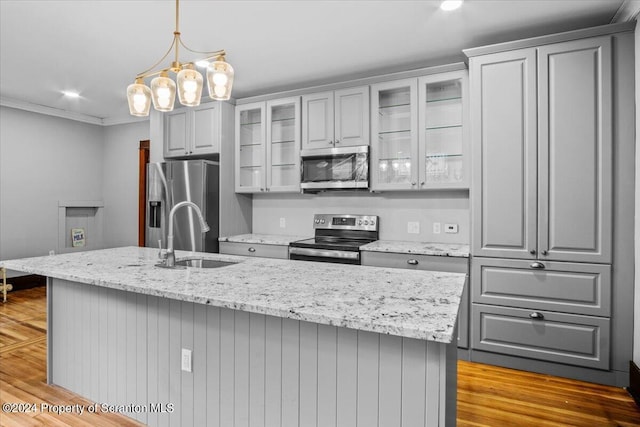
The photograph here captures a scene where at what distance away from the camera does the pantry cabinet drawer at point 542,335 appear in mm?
2494

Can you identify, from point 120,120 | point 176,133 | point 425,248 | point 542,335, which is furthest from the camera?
point 120,120

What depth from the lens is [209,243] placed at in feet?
13.0

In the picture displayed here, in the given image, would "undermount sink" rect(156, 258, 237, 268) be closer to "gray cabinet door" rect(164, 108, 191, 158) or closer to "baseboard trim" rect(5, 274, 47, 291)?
"gray cabinet door" rect(164, 108, 191, 158)

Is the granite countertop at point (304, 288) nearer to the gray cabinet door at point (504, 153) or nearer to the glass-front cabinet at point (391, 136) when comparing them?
the gray cabinet door at point (504, 153)

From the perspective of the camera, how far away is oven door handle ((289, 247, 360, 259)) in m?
3.27

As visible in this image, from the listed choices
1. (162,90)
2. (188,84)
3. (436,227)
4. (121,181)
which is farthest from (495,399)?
(121,181)

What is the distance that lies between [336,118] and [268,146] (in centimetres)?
84

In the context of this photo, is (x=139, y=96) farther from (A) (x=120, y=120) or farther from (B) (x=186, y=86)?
(A) (x=120, y=120)

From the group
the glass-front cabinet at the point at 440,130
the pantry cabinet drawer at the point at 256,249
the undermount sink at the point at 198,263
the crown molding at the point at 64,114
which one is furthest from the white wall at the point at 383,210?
the crown molding at the point at 64,114

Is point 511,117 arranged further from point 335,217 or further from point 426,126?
point 335,217

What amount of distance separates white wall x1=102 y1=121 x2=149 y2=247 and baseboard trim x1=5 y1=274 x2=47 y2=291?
1.05 meters

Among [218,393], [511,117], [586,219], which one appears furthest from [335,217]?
[218,393]

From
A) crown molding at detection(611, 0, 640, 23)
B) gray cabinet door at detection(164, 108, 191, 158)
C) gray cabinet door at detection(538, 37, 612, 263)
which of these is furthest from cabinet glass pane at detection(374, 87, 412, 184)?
gray cabinet door at detection(164, 108, 191, 158)

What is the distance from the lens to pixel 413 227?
3.61 metres
